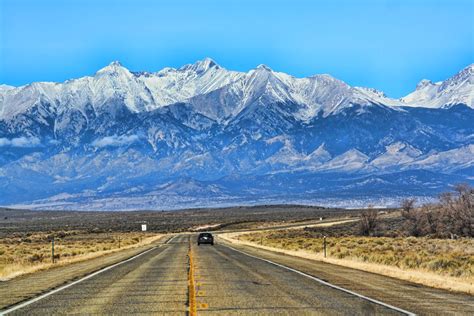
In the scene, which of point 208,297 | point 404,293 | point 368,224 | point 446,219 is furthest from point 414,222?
point 208,297

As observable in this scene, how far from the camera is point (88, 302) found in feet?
55.8

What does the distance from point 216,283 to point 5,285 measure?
6527 mm

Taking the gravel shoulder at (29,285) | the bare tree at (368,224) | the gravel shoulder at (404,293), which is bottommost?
the gravel shoulder at (404,293)

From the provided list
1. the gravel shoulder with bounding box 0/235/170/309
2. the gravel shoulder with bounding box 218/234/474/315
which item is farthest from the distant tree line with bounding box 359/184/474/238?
the gravel shoulder with bounding box 0/235/170/309

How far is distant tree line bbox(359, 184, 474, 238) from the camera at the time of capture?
210ft

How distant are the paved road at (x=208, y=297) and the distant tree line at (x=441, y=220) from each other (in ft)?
134

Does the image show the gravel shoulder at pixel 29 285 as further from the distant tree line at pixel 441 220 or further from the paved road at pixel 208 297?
the distant tree line at pixel 441 220

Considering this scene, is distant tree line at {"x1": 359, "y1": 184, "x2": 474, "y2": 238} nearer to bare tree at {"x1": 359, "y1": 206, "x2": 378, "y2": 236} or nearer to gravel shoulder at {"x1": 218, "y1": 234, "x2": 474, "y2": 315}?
bare tree at {"x1": 359, "y1": 206, "x2": 378, "y2": 236}

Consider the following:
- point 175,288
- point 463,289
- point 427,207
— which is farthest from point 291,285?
point 427,207

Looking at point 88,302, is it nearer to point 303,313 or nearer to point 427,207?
point 303,313

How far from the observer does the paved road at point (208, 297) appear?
15.4m

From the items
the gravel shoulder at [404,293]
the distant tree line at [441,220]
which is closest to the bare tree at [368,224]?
the distant tree line at [441,220]

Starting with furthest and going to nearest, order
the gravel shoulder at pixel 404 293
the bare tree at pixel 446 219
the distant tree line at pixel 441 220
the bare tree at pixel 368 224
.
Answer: the bare tree at pixel 368 224 < the distant tree line at pixel 441 220 < the bare tree at pixel 446 219 < the gravel shoulder at pixel 404 293

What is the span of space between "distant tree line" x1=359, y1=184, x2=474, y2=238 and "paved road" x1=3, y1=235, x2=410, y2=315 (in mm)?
40903
